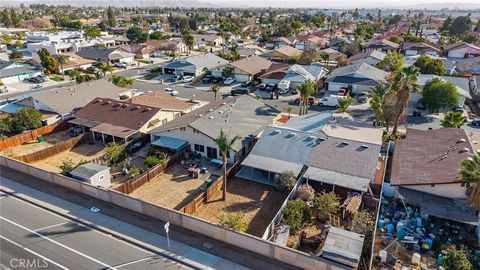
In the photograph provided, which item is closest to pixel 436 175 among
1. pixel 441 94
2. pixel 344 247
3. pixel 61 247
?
pixel 344 247

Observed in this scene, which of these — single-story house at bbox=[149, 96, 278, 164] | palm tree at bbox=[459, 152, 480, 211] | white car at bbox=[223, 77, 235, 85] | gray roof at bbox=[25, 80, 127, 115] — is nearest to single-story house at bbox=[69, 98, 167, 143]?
gray roof at bbox=[25, 80, 127, 115]

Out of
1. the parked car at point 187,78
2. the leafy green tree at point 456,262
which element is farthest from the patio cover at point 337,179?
the parked car at point 187,78

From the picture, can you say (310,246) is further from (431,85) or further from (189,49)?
(189,49)

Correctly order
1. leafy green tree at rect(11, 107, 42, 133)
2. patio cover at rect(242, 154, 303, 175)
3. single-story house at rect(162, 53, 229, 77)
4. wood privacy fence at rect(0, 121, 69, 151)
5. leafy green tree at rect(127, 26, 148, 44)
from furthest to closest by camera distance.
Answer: leafy green tree at rect(127, 26, 148, 44), single-story house at rect(162, 53, 229, 77), leafy green tree at rect(11, 107, 42, 133), wood privacy fence at rect(0, 121, 69, 151), patio cover at rect(242, 154, 303, 175)

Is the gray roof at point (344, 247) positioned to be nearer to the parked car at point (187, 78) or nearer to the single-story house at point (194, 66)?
the parked car at point (187, 78)

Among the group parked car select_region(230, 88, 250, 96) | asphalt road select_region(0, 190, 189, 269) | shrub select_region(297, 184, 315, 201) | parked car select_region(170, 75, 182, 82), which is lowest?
asphalt road select_region(0, 190, 189, 269)

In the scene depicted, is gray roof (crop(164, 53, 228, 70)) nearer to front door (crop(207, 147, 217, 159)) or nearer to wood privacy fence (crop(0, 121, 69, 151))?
wood privacy fence (crop(0, 121, 69, 151))
